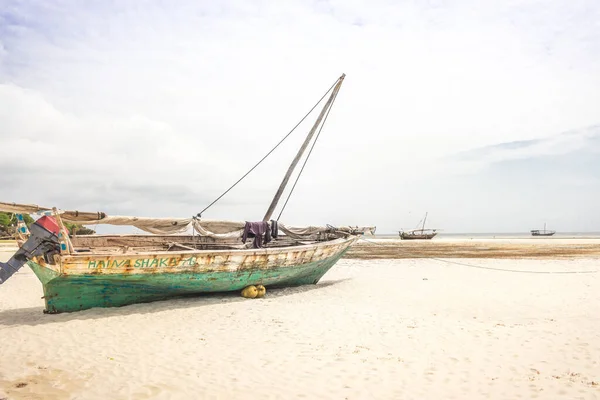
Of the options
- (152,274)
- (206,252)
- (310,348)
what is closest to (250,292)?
(206,252)

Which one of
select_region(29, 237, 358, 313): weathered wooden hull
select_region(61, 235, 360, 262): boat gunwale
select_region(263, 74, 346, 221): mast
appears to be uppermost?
select_region(263, 74, 346, 221): mast

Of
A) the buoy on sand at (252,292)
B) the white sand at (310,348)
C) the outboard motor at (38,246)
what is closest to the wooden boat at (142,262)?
the outboard motor at (38,246)

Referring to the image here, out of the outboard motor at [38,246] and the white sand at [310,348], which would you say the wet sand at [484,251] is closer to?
the white sand at [310,348]

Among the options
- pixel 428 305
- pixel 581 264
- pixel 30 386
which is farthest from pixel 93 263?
pixel 581 264

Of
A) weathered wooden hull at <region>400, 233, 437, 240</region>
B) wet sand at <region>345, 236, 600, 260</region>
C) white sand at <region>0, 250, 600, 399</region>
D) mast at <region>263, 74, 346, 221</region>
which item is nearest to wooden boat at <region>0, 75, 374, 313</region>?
white sand at <region>0, 250, 600, 399</region>

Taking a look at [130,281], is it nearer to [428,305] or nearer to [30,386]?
[30,386]

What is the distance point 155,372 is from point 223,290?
522cm

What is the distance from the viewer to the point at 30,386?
504 centimetres

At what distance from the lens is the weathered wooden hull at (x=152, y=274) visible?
8328 millimetres

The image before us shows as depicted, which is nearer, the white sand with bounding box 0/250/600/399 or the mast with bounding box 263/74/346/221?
the white sand with bounding box 0/250/600/399

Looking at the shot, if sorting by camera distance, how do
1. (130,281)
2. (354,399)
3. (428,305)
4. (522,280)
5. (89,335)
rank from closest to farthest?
(354,399) < (89,335) < (130,281) < (428,305) < (522,280)

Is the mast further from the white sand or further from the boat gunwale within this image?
the white sand

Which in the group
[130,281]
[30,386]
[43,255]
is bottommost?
[30,386]

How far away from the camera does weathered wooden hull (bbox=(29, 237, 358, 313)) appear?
328 inches
